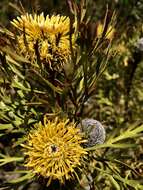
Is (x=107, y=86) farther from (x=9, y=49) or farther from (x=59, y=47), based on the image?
(x=9, y=49)

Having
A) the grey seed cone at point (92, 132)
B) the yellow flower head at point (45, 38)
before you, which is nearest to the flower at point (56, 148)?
the grey seed cone at point (92, 132)

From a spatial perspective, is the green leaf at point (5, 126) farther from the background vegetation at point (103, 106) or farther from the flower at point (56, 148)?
the flower at point (56, 148)

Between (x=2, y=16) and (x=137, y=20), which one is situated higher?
(x=2, y=16)

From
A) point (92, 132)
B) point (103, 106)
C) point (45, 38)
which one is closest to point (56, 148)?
point (92, 132)

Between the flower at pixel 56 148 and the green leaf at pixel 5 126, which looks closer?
the flower at pixel 56 148

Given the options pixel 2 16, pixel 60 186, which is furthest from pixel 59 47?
pixel 2 16

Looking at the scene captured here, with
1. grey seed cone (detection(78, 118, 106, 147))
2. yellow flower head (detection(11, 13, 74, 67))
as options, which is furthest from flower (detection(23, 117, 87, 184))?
yellow flower head (detection(11, 13, 74, 67))

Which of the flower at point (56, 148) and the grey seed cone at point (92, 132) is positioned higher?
the grey seed cone at point (92, 132)
